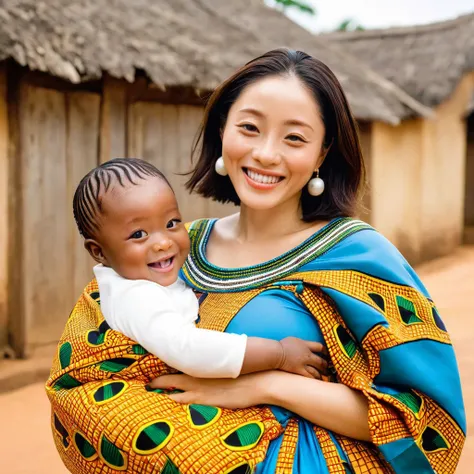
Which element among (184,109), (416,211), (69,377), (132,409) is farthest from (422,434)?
(416,211)

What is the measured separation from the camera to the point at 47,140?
Answer: 604cm

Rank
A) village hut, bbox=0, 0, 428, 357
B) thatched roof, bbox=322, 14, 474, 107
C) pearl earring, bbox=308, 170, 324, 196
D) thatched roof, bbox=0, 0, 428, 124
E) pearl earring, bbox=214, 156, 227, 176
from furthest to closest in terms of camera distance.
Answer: thatched roof, bbox=322, 14, 474, 107, village hut, bbox=0, 0, 428, 357, thatched roof, bbox=0, 0, 428, 124, pearl earring, bbox=214, 156, 227, 176, pearl earring, bbox=308, 170, 324, 196

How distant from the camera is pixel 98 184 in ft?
7.22

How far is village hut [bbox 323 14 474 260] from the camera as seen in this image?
1194 centimetres

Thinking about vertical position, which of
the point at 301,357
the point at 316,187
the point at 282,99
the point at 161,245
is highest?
the point at 282,99

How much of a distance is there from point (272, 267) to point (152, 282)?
372 millimetres

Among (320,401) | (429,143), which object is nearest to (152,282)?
(320,401)

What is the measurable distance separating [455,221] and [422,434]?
12.2m

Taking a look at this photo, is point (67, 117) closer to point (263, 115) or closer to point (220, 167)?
point (220, 167)

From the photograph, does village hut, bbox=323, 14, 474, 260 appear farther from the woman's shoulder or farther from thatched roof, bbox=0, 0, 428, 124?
the woman's shoulder

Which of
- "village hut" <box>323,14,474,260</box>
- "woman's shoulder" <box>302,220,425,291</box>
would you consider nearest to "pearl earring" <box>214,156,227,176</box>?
"woman's shoulder" <box>302,220,425,291</box>

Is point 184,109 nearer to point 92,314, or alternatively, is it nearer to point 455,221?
point 92,314

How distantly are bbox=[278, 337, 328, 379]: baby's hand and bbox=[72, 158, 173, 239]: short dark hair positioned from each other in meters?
0.64

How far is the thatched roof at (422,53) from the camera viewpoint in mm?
13148
